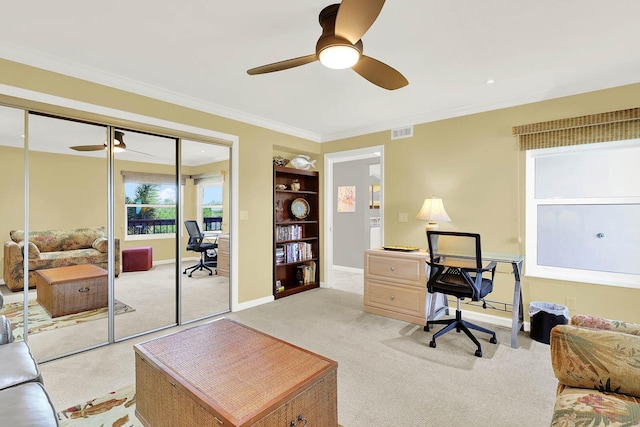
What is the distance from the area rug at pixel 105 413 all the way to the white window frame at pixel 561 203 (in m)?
3.68

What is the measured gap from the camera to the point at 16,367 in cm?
145

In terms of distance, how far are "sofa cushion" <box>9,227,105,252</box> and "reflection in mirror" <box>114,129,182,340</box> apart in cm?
21

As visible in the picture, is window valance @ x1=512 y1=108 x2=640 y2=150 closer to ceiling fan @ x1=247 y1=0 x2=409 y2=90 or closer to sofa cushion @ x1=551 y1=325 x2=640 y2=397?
ceiling fan @ x1=247 y1=0 x2=409 y2=90

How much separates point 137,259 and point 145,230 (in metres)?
0.31

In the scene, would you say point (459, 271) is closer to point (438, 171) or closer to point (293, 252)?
point (438, 171)

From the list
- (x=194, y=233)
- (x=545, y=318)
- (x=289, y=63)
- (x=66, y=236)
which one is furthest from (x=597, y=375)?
(x=66, y=236)

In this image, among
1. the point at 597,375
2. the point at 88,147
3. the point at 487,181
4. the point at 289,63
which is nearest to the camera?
the point at 597,375

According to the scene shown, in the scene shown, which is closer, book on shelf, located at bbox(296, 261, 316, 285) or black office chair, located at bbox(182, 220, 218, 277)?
black office chair, located at bbox(182, 220, 218, 277)

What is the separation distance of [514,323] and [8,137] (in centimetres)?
450

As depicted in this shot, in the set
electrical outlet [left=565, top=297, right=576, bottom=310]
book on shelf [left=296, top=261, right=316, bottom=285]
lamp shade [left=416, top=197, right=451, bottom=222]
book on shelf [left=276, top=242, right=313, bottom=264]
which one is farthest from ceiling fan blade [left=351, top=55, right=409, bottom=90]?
book on shelf [left=296, top=261, right=316, bottom=285]

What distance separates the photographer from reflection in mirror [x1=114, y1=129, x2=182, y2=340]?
292cm

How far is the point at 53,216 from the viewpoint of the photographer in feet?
8.36

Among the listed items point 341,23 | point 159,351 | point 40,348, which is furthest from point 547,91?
point 40,348

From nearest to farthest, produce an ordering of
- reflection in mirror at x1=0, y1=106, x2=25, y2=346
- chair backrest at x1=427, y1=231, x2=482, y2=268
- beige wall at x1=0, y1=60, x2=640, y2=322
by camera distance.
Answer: reflection in mirror at x1=0, y1=106, x2=25, y2=346 < chair backrest at x1=427, y1=231, x2=482, y2=268 < beige wall at x1=0, y1=60, x2=640, y2=322
